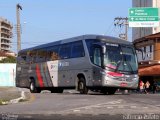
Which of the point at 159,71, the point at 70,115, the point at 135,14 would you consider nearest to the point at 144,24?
the point at 135,14

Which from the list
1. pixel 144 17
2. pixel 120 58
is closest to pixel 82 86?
pixel 120 58

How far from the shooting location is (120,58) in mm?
27578

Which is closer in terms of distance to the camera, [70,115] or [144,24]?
[70,115]

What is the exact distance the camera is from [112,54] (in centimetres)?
2741

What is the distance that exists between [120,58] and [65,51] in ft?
15.2

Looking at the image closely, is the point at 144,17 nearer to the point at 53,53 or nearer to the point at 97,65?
the point at 53,53

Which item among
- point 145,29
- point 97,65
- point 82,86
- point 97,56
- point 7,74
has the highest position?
point 145,29

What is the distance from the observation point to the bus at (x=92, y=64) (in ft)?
89.0

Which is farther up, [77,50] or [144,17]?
[144,17]

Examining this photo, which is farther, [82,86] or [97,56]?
[82,86]

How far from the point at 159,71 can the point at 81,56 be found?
1880 centimetres

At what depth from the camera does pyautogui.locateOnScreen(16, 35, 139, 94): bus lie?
2712 cm

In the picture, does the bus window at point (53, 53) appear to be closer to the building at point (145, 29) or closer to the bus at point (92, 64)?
the bus at point (92, 64)

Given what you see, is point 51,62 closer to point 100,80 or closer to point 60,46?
point 60,46
